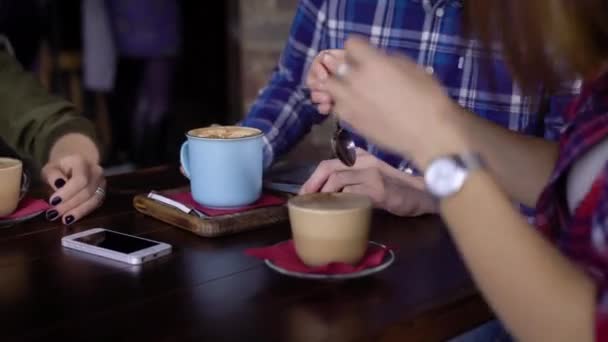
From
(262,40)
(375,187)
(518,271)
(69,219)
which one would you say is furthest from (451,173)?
(262,40)

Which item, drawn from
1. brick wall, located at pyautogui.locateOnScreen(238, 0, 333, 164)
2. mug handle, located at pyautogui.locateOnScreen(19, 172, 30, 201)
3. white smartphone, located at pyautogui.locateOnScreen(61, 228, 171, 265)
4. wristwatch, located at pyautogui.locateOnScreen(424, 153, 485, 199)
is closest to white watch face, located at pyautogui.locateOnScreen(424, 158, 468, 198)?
wristwatch, located at pyautogui.locateOnScreen(424, 153, 485, 199)

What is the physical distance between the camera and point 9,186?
111 cm

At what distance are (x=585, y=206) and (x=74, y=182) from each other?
715 mm

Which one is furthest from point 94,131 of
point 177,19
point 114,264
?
point 177,19

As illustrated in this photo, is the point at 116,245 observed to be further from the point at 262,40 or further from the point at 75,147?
the point at 262,40

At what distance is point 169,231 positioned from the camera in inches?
42.2

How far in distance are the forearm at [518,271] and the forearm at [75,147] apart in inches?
29.1

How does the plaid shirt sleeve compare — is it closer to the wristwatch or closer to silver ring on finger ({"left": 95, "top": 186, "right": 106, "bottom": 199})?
silver ring on finger ({"left": 95, "top": 186, "right": 106, "bottom": 199})

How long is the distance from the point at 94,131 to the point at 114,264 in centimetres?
54

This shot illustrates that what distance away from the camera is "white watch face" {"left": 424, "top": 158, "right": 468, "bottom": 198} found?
2.44 feet

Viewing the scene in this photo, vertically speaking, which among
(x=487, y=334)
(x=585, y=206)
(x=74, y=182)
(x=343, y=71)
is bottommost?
(x=487, y=334)

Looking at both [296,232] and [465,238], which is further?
[296,232]

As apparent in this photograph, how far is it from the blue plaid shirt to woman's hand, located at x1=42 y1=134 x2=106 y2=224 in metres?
0.32

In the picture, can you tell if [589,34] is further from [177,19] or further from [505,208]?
[177,19]
